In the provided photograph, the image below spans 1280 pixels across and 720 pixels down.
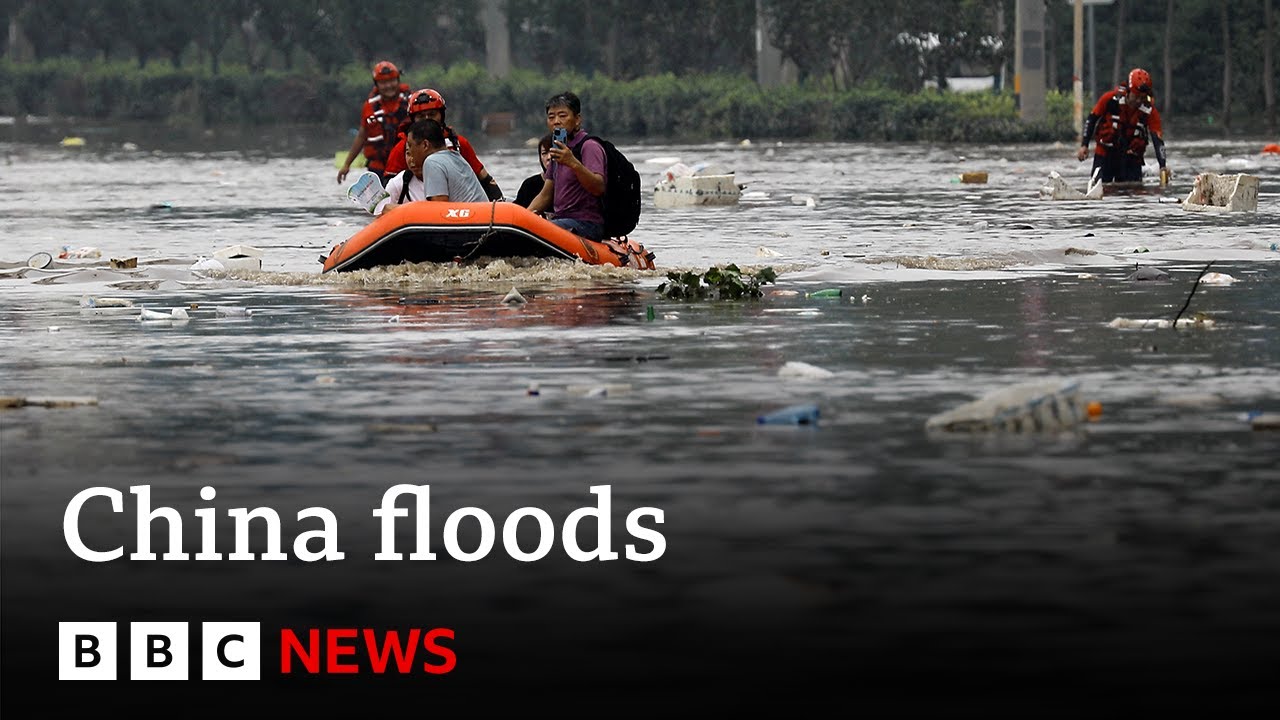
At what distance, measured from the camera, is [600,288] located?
18.5 m

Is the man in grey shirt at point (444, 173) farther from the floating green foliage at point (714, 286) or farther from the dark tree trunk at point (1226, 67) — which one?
the dark tree trunk at point (1226, 67)

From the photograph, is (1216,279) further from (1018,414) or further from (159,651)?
(159,651)

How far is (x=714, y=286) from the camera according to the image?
57.1ft

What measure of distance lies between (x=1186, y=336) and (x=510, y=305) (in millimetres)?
4364

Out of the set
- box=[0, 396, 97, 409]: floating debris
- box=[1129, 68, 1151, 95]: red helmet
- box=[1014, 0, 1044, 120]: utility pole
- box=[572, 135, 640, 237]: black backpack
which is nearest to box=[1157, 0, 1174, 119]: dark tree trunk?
box=[1014, 0, 1044, 120]: utility pole

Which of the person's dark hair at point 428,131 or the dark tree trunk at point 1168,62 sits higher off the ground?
the person's dark hair at point 428,131

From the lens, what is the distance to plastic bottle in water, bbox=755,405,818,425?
10.9 metres

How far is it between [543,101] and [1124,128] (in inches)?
1408

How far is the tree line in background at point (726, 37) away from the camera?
56531 mm

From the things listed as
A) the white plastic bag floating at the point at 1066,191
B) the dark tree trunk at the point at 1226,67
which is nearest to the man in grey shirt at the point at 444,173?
the white plastic bag floating at the point at 1066,191

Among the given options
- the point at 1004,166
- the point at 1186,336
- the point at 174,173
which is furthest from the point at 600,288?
the point at 174,173

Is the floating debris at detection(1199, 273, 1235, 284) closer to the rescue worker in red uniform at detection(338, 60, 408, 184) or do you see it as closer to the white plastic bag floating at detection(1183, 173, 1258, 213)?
the white plastic bag floating at detection(1183, 173, 1258, 213)

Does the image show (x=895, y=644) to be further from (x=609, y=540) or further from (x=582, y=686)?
(x=609, y=540)

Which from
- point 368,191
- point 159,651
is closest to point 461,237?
point 368,191
